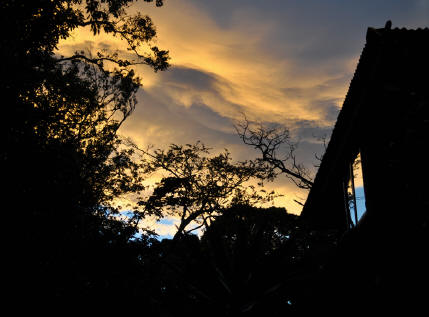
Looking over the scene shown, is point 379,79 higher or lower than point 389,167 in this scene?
higher

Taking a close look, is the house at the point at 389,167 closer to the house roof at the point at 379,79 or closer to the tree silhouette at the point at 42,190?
the house roof at the point at 379,79

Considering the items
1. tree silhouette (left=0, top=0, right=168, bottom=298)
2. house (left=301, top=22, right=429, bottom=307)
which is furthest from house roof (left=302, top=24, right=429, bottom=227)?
tree silhouette (left=0, top=0, right=168, bottom=298)

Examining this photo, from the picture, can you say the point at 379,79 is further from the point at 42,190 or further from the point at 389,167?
the point at 42,190

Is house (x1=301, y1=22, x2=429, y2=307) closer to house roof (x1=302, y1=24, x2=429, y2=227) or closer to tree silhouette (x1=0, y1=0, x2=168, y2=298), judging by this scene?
house roof (x1=302, y1=24, x2=429, y2=227)

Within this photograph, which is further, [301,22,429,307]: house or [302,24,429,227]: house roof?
[302,24,429,227]: house roof

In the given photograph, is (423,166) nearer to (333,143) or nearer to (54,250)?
(333,143)

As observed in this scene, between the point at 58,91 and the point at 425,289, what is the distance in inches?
531

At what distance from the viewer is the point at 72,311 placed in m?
5.23

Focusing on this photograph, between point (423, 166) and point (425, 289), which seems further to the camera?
point (423, 166)

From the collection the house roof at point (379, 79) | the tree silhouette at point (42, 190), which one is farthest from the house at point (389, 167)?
the tree silhouette at point (42, 190)

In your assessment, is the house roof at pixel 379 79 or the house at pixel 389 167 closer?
the house at pixel 389 167

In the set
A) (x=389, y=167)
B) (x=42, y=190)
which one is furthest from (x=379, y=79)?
(x=42, y=190)

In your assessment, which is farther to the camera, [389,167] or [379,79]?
[379,79]

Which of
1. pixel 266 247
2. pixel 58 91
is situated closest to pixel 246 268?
pixel 266 247
